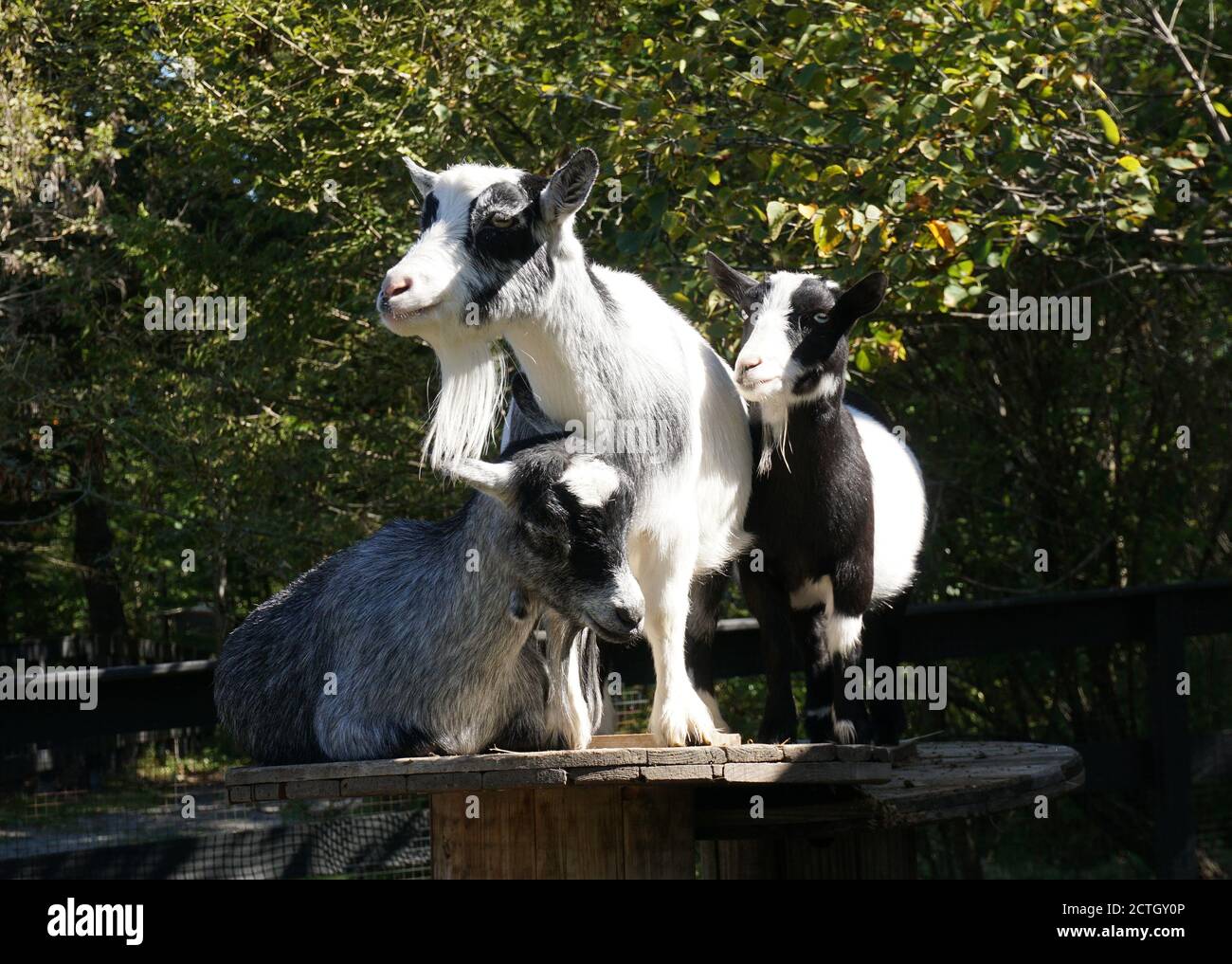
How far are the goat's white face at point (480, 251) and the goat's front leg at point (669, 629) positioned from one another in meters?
0.72

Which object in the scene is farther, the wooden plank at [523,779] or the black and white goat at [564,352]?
the black and white goat at [564,352]

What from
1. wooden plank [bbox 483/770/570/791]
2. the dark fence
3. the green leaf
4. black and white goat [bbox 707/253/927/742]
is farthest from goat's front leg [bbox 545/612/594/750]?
the dark fence

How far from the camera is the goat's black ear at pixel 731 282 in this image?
4.55 meters

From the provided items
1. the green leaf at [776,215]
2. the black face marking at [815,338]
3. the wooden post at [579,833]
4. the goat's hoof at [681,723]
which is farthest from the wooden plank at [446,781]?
the green leaf at [776,215]

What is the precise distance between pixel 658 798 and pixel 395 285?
1518mm

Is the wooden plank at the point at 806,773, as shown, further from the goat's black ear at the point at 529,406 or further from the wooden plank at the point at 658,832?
the goat's black ear at the point at 529,406

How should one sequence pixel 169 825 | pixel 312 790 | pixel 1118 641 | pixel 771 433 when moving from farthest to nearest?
pixel 169 825 → pixel 1118 641 → pixel 771 433 → pixel 312 790

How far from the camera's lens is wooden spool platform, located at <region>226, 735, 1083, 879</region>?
3621 millimetres

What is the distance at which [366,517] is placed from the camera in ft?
29.7

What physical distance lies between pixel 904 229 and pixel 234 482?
4.72m

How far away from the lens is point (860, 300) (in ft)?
14.1

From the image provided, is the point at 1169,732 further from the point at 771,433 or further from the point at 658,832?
the point at 658,832

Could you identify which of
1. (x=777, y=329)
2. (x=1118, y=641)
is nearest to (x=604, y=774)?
(x=777, y=329)
